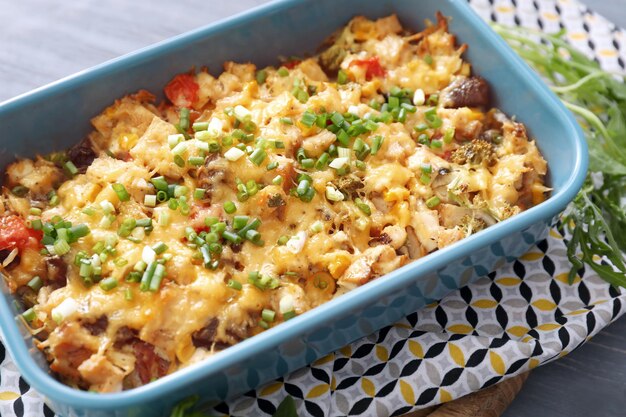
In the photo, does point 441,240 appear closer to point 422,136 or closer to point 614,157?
point 422,136

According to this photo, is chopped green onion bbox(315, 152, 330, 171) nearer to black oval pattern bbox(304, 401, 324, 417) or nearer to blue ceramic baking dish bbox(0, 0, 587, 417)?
blue ceramic baking dish bbox(0, 0, 587, 417)

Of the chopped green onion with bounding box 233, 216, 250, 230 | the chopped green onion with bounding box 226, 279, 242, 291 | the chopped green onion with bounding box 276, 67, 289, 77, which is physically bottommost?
the chopped green onion with bounding box 226, 279, 242, 291

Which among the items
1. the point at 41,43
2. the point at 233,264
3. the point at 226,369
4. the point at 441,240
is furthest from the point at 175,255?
the point at 41,43

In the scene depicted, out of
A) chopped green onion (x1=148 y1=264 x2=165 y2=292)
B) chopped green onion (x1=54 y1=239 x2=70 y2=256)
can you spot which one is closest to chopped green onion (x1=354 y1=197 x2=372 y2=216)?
chopped green onion (x1=148 y1=264 x2=165 y2=292)

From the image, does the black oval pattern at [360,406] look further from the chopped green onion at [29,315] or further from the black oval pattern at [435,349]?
the chopped green onion at [29,315]

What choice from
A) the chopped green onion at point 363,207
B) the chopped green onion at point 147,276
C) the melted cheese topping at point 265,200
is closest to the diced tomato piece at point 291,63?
the melted cheese topping at point 265,200
